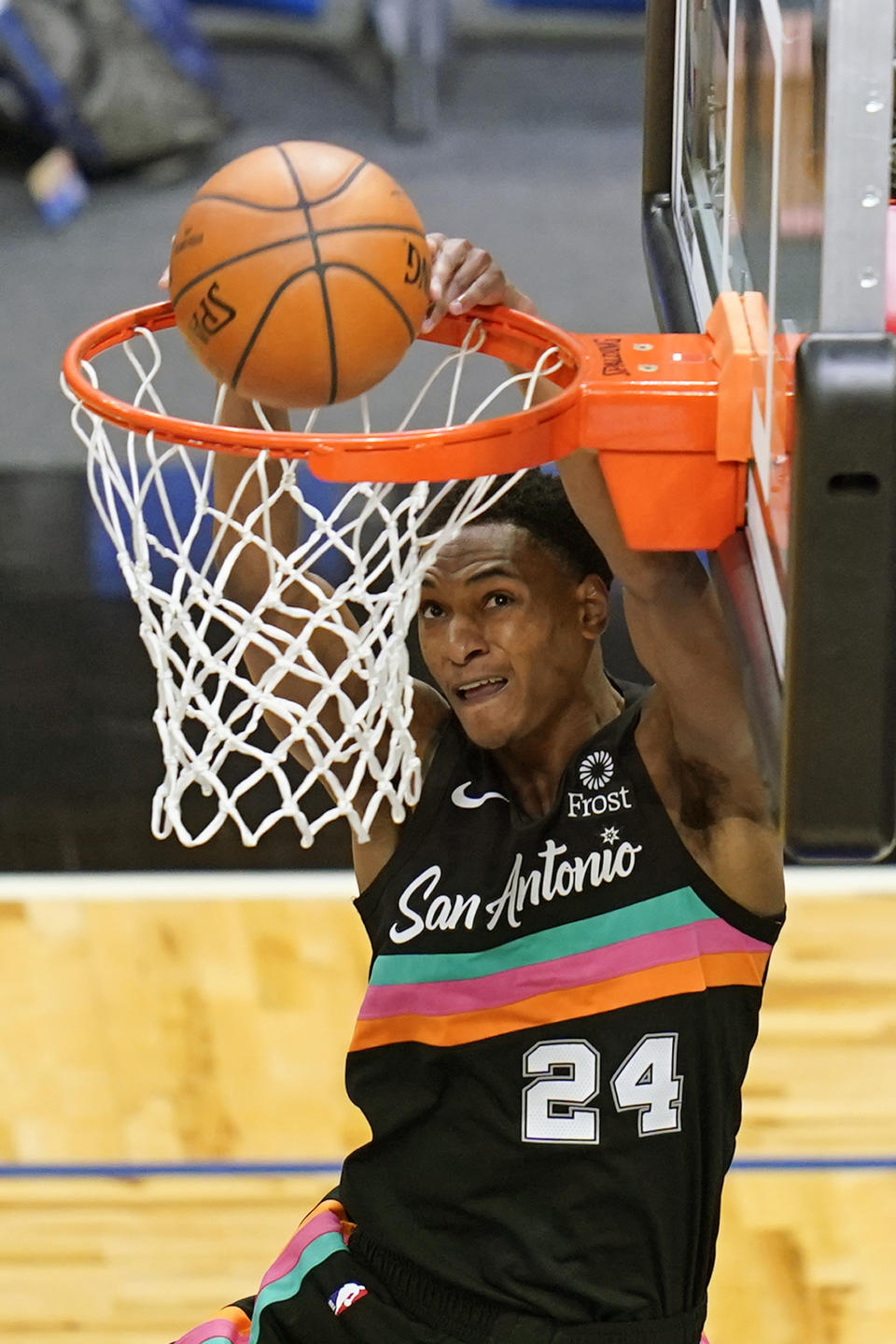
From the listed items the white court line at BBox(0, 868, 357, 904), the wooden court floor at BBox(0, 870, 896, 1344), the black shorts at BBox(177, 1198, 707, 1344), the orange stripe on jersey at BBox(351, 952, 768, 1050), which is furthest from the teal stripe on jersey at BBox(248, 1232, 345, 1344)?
the white court line at BBox(0, 868, 357, 904)

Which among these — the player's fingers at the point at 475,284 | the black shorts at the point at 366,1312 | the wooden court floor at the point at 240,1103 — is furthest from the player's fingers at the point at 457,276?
the wooden court floor at the point at 240,1103

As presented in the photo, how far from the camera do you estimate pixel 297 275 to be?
1837 millimetres

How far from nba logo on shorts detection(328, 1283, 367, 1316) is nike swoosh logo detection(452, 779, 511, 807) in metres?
0.61

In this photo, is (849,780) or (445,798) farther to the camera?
(445,798)

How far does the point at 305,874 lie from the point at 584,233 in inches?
146

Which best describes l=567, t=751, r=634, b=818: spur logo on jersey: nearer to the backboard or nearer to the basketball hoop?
the basketball hoop

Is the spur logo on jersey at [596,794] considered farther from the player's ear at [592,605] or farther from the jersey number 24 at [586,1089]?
the jersey number 24 at [586,1089]

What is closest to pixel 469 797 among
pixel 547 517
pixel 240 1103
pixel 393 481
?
pixel 547 517

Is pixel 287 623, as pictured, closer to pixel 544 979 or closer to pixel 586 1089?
pixel 544 979

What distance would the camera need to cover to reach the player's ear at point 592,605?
231cm

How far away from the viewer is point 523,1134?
2.25m

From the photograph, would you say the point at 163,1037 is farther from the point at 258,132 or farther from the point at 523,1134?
the point at 258,132

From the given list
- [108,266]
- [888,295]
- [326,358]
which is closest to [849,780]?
[888,295]

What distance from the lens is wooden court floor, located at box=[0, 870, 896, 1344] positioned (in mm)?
3258
